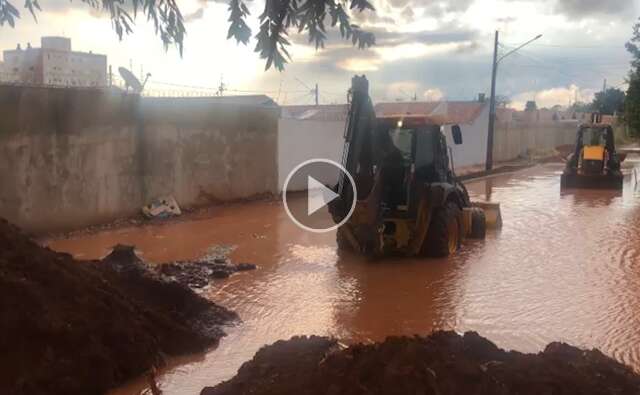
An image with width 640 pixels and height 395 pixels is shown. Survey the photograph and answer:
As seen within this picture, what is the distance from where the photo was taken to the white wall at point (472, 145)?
32969 mm

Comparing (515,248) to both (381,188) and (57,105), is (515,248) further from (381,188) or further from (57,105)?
(57,105)

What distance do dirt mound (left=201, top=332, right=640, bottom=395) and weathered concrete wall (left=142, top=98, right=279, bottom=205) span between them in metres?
11.0

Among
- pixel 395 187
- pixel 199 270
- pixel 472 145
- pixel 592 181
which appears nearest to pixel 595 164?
pixel 592 181

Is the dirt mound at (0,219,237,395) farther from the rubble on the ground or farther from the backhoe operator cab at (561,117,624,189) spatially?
the backhoe operator cab at (561,117,624,189)

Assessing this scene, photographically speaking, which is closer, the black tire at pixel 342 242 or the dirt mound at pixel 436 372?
the dirt mound at pixel 436 372

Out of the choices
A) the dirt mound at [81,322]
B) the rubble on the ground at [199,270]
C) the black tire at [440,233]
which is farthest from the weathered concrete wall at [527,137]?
the dirt mound at [81,322]

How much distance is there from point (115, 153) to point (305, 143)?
7.85 meters

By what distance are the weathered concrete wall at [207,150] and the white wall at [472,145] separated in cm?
1555

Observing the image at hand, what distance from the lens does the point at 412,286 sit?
9.27m

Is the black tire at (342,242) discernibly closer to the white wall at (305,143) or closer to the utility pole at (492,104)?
the white wall at (305,143)

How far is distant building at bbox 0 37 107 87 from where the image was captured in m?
14.1

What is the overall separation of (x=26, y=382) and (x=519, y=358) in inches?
147
